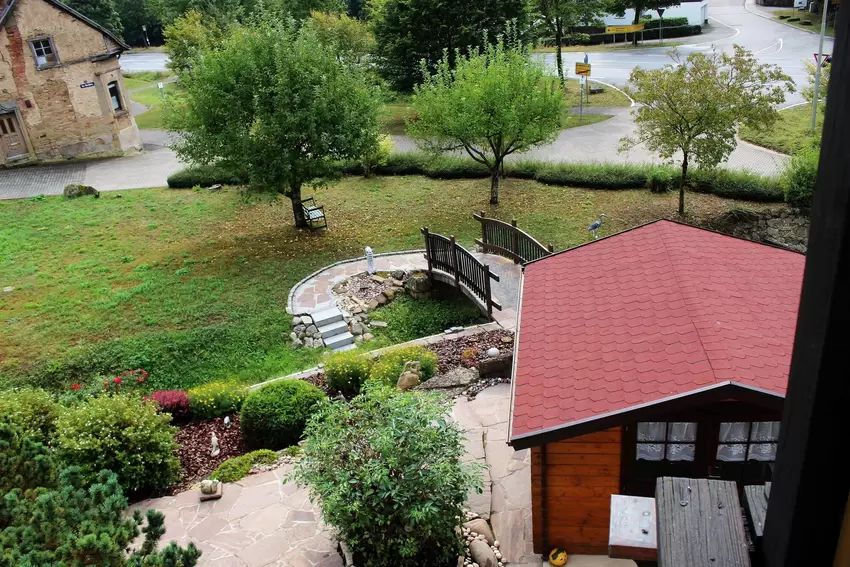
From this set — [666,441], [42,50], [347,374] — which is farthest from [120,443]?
[42,50]

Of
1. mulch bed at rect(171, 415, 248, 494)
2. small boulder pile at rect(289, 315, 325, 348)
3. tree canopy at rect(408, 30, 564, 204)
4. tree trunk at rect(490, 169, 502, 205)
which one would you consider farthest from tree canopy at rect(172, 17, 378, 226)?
mulch bed at rect(171, 415, 248, 494)

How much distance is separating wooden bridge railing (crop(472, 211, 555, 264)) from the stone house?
2187 cm

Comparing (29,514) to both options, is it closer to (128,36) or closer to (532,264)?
(532,264)

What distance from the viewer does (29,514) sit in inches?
229

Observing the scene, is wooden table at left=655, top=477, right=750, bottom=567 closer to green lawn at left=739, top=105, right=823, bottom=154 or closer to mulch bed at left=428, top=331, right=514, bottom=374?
mulch bed at left=428, top=331, right=514, bottom=374

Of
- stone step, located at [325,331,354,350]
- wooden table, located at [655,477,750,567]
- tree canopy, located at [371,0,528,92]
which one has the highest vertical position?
wooden table, located at [655,477,750,567]

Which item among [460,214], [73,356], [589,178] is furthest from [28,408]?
[589,178]

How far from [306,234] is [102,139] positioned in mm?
15783

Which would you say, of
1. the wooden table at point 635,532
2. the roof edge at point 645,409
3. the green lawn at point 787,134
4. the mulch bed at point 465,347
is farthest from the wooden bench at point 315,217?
the wooden table at point 635,532

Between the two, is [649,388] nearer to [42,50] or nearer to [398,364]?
[398,364]

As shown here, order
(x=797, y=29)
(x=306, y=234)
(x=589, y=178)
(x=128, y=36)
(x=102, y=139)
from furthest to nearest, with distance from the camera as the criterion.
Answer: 1. (x=128, y=36)
2. (x=797, y=29)
3. (x=102, y=139)
4. (x=589, y=178)
5. (x=306, y=234)

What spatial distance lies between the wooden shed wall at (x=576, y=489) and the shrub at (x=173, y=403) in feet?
26.3

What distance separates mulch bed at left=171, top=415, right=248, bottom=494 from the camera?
481 inches

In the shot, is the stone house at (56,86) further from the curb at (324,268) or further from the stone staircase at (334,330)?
the stone staircase at (334,330)
